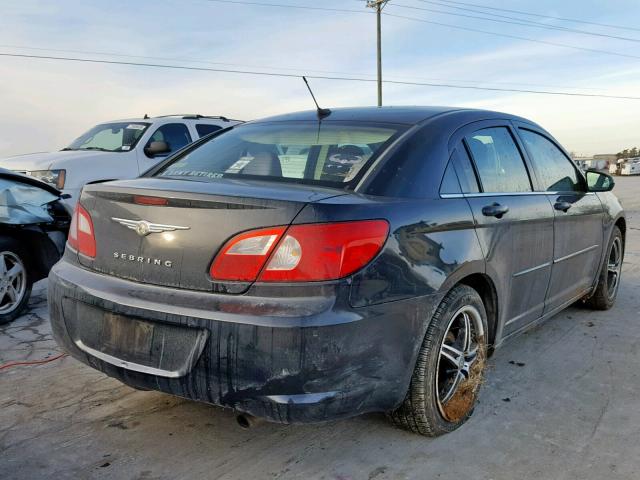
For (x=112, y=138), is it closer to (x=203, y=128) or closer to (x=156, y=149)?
(x=156, y=149)

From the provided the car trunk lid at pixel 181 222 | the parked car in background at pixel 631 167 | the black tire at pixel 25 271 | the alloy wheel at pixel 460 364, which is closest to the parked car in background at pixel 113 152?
the black tire at pixel 25 271

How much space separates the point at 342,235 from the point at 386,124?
1.03 m

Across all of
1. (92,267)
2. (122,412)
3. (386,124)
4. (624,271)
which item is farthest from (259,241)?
(624,271)

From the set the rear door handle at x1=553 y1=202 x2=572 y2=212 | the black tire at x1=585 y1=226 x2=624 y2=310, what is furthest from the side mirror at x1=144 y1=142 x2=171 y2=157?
the rear door handle at x1=553 y1=202 x2=572 y2=212

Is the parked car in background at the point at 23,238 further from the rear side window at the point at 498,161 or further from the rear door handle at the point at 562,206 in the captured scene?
the rear door handle at the point at 562,206

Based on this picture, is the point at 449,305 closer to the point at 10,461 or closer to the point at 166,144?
the point at 10,461

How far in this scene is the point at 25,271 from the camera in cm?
500

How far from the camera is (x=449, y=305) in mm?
2762

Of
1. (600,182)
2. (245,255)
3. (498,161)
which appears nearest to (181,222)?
(245,255)

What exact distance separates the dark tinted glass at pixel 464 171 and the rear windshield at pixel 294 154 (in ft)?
1.16

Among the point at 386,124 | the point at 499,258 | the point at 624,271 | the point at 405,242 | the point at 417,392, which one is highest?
the point at 386,124

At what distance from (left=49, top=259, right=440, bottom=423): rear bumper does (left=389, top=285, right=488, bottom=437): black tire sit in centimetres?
13

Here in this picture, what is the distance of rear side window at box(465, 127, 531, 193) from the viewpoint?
10.8 feet

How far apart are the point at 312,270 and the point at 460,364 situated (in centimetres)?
119
